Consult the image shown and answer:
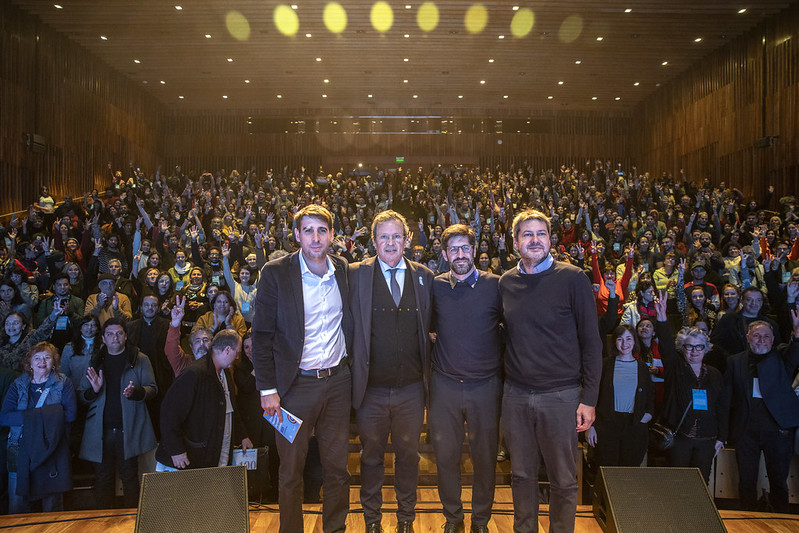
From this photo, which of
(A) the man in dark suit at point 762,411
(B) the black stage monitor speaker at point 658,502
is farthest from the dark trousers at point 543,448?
(A) the man in dark suit at point 762,411

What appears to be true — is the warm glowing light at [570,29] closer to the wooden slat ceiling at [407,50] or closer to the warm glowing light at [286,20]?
the wooden slat ceiling at [407,50]

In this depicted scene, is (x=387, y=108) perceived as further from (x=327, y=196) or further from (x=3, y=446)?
(x=3, y=446)

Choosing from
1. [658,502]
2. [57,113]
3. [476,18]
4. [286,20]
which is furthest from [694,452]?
[57,113]

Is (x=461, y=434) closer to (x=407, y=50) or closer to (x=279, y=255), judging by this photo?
(x=279, y=255)

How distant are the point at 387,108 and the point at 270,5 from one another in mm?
7557

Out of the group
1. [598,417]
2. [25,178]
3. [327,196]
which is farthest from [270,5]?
[598,417]

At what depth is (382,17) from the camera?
10.1 metres

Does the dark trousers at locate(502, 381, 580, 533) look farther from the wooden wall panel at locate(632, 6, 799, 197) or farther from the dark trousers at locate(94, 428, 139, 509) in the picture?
the wooden wall panel at locate(632, 6, 799, 197)

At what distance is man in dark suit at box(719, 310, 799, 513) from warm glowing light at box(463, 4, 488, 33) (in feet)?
25.7

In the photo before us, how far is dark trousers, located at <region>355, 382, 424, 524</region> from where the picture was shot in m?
2.46

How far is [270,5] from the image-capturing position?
31.3 ft

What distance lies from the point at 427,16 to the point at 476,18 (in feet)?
2.97

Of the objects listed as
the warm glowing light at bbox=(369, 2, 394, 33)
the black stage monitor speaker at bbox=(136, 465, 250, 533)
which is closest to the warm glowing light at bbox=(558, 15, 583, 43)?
the warm glowing light at bbox=(369, 2, 394, 33)

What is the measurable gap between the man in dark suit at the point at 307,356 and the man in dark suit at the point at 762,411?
2.59 metres
